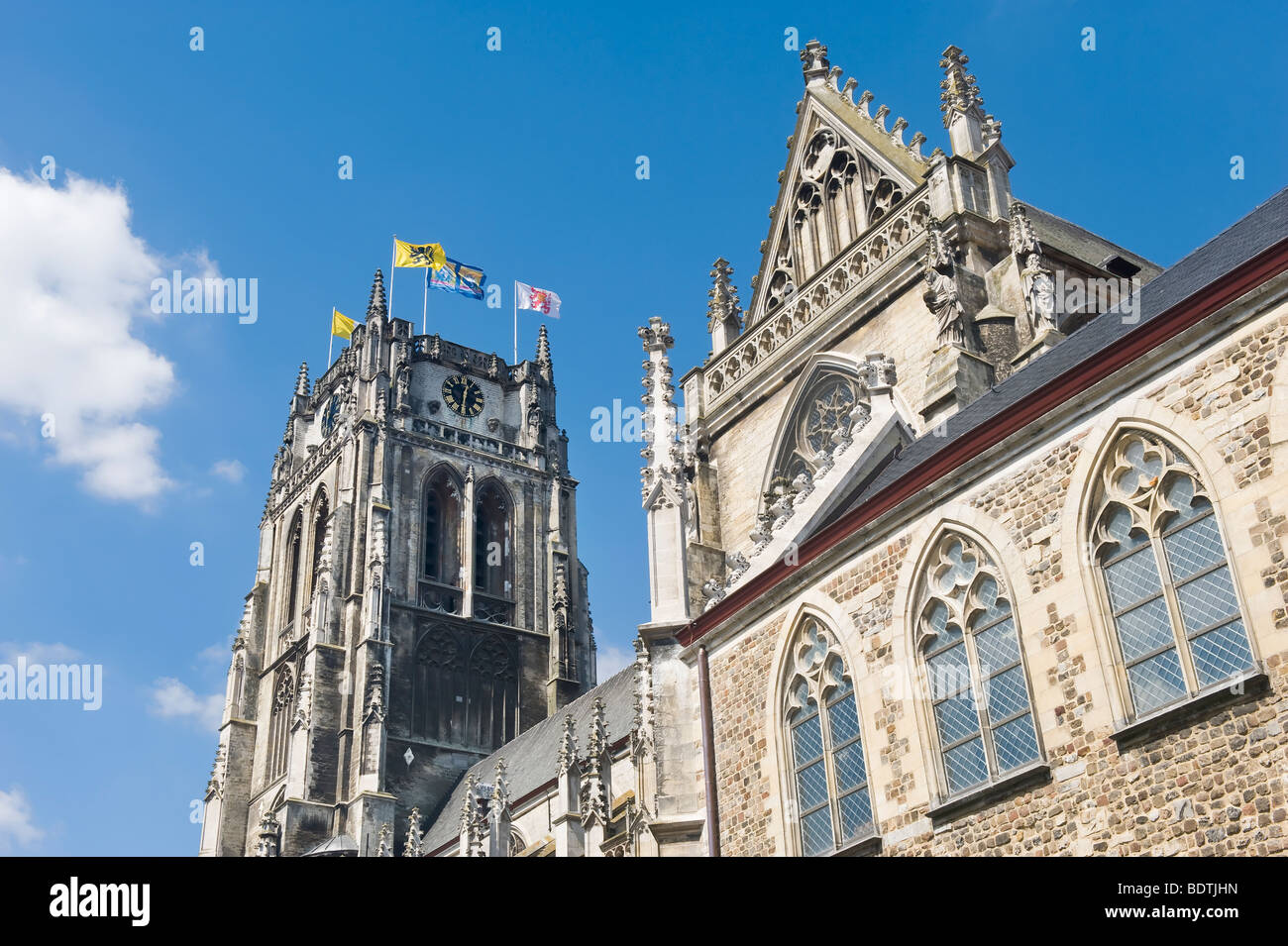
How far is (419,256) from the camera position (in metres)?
53.8

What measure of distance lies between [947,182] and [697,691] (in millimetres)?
9551

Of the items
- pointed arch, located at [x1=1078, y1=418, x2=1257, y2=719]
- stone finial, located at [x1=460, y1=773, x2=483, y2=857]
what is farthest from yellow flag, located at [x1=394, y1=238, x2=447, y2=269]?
pointed arch, located at [x1=1078, y1=418, x2=1257, y2=719]

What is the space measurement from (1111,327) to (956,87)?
30.3 ft

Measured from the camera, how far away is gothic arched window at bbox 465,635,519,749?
46.4m

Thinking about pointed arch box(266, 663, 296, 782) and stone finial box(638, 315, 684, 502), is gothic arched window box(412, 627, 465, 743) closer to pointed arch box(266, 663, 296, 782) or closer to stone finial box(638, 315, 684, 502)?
pointed arch box(266, 663, 296, 782)

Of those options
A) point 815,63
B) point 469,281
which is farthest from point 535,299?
point 815,63

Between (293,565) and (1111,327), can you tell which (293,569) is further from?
(1111,327)

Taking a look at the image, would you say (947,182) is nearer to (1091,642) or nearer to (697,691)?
(697,691)

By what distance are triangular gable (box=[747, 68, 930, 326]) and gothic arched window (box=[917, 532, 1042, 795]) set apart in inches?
454

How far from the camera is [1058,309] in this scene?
18781 mm

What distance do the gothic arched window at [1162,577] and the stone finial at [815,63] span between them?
1665 centimetres

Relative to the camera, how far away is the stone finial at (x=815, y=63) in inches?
985

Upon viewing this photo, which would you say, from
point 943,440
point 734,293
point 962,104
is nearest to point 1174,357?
point 943,440

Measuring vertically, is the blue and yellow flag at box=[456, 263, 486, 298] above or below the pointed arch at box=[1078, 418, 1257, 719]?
above
